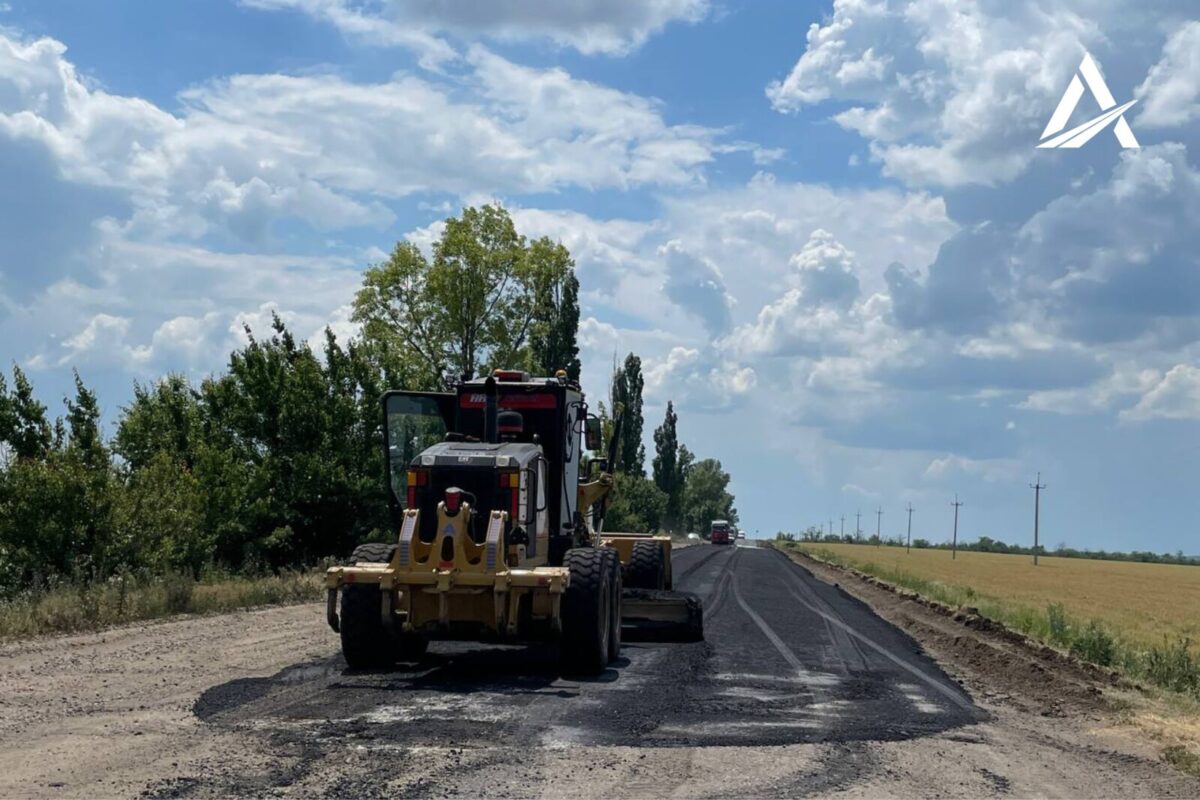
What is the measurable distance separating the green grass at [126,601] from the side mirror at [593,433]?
7078mm

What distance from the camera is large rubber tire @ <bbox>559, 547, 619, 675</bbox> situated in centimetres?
→ 1340

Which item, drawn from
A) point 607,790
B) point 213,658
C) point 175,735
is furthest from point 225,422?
point 607,790

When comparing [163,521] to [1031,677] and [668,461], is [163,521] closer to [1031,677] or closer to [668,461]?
[1031,677]

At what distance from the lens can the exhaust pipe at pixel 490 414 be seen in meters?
14.6

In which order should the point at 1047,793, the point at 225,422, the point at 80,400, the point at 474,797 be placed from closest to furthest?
the point at 474,797
the point at 1047,793
the point at 80,400
the point at 225,422

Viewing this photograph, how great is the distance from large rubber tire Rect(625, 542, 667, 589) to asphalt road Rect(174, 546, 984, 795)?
5.63ft

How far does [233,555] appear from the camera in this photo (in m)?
31.3

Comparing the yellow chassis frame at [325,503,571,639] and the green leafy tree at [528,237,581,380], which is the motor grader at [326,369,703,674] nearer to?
the yellow chassis frame at [325,503,571,639]

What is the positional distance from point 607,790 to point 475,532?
19.4 feet

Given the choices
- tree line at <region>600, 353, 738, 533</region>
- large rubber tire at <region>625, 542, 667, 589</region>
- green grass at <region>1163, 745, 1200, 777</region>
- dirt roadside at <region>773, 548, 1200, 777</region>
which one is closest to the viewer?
green grass at <region>1163, 745, 1200, 777</region>

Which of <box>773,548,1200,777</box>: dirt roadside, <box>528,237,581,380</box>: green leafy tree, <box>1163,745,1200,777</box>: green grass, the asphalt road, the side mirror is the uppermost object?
<box>528,237,581,380</box>: green leafy tree

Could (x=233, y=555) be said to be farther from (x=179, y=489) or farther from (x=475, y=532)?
(x=475, y=532)

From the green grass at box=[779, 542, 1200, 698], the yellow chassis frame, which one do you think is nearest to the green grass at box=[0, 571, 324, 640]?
the yellow chassis frame

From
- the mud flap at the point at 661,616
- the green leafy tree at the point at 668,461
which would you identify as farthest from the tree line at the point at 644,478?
the mud flap at the point at 661,616
